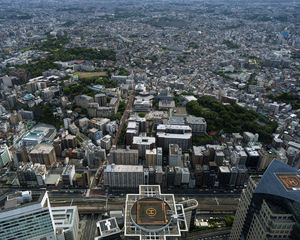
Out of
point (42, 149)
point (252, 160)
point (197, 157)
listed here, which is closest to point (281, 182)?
point (197, 157)

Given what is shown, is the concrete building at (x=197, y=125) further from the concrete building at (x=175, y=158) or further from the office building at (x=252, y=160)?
the office building at (x=252, y=160)

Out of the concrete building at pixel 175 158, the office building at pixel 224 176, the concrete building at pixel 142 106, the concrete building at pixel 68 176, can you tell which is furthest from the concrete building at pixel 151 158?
the concrete building at pixel 142 106

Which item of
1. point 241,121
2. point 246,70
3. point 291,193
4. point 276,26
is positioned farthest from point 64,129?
point 276,26

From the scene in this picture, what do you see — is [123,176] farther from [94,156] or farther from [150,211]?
[150,211]

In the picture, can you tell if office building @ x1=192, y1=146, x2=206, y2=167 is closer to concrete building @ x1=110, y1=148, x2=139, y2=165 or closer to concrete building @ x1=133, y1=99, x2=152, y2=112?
concrete building @ x1=110, y1=148, x2=139, y2=165

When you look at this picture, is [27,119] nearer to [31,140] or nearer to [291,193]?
[31,140]

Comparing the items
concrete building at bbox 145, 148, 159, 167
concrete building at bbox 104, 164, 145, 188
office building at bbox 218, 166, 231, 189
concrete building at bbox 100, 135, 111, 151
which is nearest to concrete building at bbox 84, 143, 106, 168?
concrete building at bbox 100, 135, 111, 151
